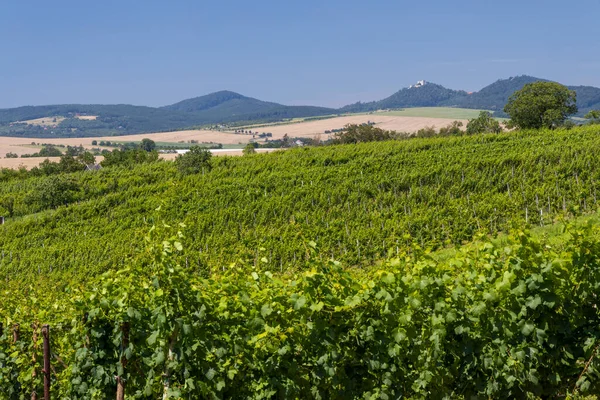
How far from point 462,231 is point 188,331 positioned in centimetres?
2194

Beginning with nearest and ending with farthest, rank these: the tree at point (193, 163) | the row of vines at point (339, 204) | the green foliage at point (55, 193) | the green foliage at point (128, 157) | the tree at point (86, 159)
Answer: the row of vines at point (339, 204), the green foliage at point (55, 193), the tree at point (193, 163), the green foliage at point (128, 157), the tree at point (86, 159)

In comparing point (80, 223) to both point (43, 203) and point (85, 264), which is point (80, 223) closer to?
point (85, 264)

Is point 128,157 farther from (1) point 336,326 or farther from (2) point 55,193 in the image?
(1) point 336,326

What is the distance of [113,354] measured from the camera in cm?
537

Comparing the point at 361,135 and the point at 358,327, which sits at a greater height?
the point at 358,327

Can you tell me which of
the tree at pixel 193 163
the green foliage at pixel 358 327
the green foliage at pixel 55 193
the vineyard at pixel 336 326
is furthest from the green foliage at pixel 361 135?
the green foliage at pixel 358 327

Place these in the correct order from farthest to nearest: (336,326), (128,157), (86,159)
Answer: (86,159)
(128,157)
(336,326)

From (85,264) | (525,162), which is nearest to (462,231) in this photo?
(525,162)

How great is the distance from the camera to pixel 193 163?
45.8 m

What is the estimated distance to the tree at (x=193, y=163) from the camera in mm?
44906

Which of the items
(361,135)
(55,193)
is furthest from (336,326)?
(361,135)

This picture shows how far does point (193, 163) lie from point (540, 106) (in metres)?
37.4

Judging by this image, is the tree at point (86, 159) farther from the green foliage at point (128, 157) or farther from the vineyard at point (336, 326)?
the vineyard at point (336, 326)

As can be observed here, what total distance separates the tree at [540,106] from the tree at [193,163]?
112 feet
